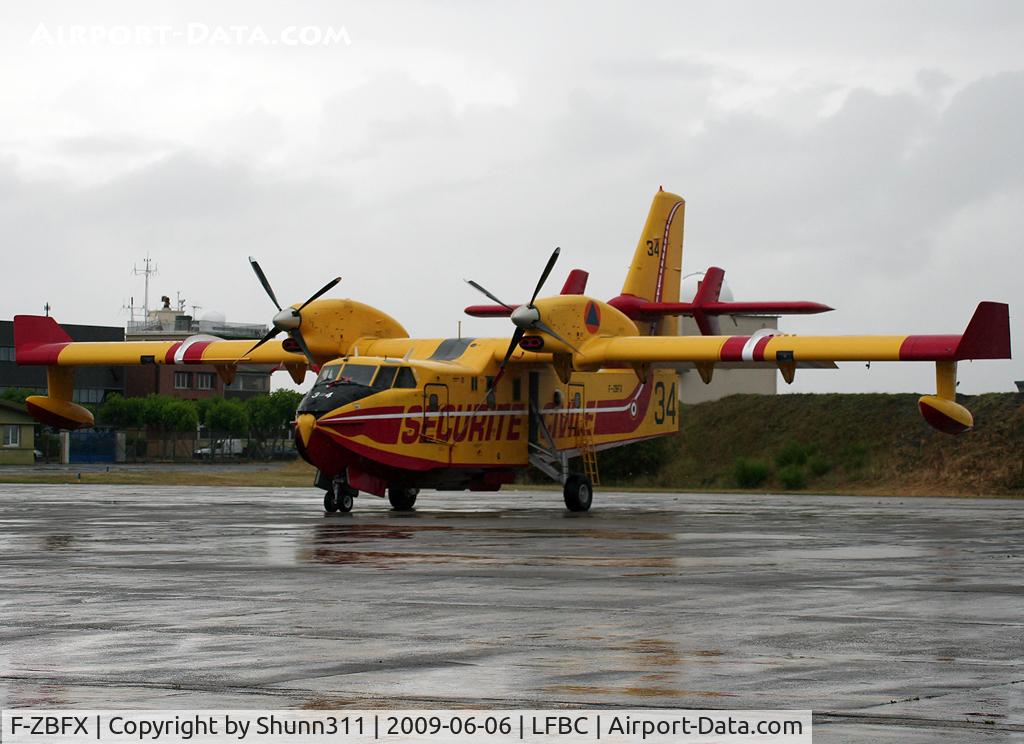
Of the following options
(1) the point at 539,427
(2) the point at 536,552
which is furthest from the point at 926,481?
(2) the point at 536,552

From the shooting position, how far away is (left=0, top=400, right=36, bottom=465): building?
245ft

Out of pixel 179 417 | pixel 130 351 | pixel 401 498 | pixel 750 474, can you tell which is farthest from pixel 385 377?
pixel 179 417

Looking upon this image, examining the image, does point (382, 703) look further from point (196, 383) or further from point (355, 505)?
point (196, 383)

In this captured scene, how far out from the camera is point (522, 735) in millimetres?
6496

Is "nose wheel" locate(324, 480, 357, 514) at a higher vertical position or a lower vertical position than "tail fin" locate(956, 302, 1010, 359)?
lower

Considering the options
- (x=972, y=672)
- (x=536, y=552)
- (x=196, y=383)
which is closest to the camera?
(x=972, y=672)

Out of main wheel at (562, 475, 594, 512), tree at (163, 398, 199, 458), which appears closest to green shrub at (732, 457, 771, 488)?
main wheel at (562, 475, 594, 512)

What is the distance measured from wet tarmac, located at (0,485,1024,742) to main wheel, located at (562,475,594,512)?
29.7 ft

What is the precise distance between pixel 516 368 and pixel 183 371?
9024cm

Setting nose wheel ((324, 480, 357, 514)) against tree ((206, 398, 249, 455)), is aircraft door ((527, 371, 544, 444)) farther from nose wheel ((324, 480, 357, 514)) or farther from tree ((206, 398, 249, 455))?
tree ((206, 398, 249, 455))

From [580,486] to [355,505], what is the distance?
17.8ft

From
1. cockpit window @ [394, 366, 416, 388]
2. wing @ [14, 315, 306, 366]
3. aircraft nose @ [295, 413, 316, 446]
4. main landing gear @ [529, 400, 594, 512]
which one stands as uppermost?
wing @ [14, 315, 306, 366]

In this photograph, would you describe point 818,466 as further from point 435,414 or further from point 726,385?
point 435,414

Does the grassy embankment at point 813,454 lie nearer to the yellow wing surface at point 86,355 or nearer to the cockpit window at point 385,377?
the yellow wing surface at point 86,355
